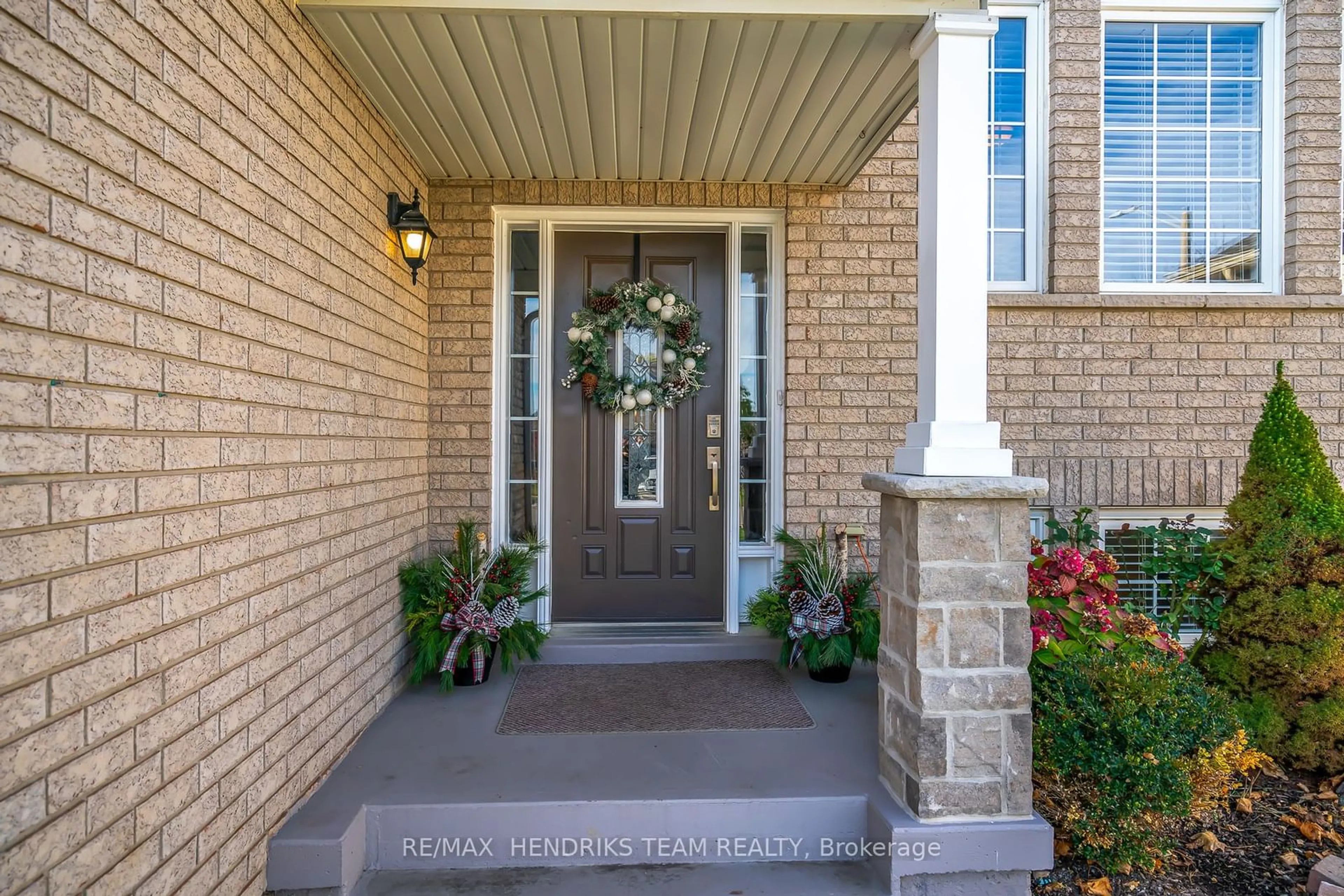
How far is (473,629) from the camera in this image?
3.24 meters

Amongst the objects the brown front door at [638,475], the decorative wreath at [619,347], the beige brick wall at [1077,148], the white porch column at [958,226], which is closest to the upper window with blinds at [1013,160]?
the beige brick wall at [1077,148]

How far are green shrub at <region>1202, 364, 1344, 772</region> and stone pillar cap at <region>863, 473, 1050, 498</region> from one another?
5.58ft

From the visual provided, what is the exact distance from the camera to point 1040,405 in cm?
394

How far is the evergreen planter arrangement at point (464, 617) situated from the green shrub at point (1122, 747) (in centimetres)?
232

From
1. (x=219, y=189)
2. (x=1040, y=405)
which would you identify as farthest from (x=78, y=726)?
(x=1040, y=405)

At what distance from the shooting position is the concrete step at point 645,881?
213 centimetres

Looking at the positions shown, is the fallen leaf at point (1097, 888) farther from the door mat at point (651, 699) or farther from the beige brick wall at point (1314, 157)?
the beige brick wall at point (1314, 157)

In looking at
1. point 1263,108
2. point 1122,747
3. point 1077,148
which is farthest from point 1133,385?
point 1122,747

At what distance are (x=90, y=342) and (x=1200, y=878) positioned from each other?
3512 millimetres

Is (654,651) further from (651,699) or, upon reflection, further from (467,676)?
(467,676)

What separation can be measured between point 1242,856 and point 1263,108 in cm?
419

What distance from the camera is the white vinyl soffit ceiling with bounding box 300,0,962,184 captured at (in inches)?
92.3

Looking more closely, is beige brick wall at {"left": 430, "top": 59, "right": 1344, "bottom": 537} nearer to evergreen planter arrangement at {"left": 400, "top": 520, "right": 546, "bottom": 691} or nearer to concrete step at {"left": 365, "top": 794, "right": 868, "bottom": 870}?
evergreen planter arrangement at {"left": 400, "top": 520, "right": 546, "bottom": 691}

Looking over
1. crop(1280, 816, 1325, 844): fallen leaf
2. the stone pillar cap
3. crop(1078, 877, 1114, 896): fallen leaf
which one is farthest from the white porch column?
crop(1280, 816, 1325, 844): fallen leaf
